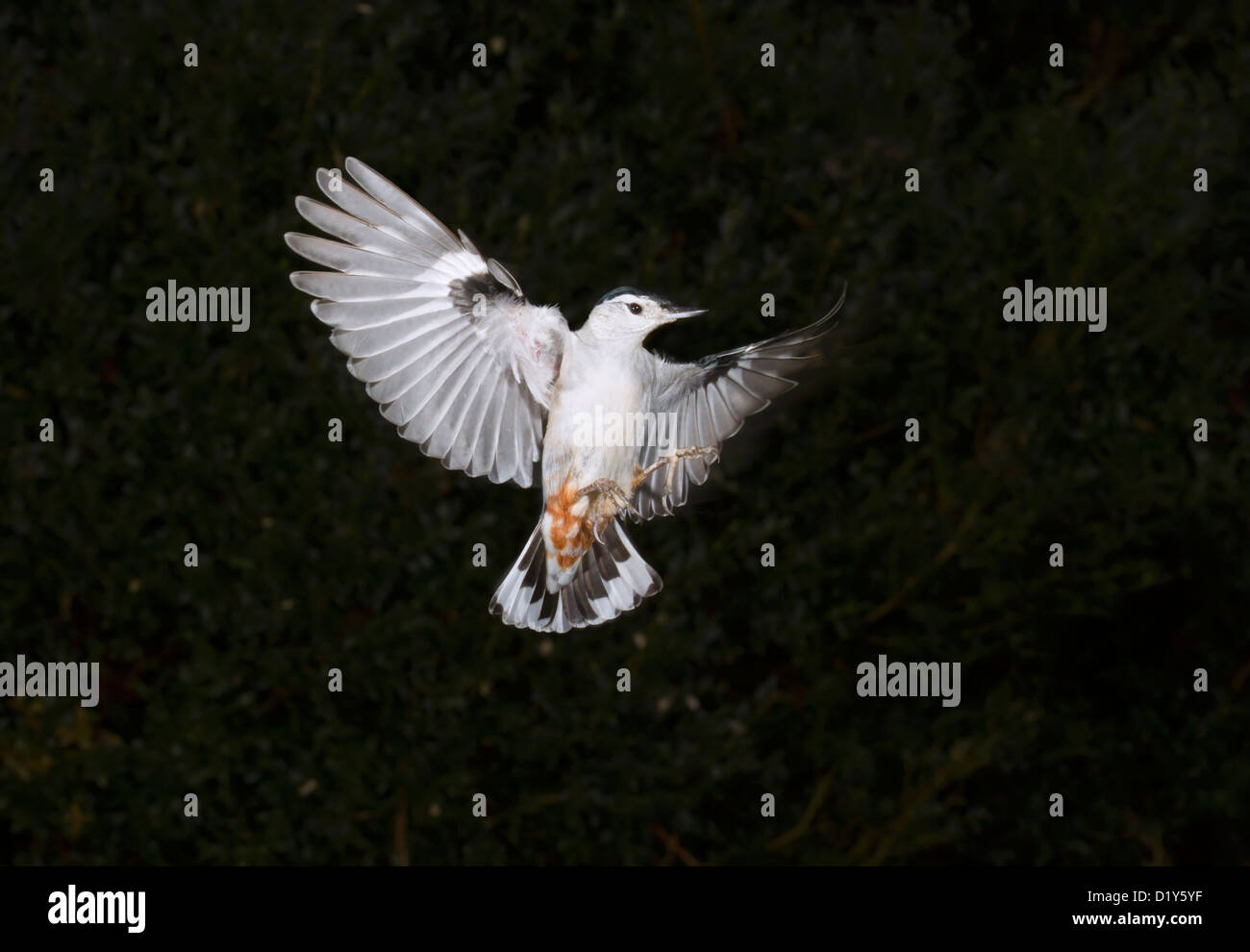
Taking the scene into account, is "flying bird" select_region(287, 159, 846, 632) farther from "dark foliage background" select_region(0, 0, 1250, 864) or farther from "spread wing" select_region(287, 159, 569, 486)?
"dark foliage background" select_region(0, 0, 1250, 864)

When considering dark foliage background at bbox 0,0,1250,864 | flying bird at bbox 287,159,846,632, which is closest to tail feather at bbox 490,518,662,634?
flying bird at bbox 287,159,846,632

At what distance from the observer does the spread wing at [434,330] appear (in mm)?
1369

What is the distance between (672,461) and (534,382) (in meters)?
0.21

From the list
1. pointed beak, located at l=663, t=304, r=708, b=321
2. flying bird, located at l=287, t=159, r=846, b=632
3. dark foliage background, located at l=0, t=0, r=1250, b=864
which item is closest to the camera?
pointed beak, located at l=663, t=304, r=708, b=321

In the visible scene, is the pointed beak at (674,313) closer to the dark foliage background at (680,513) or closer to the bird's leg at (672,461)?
the bird's leg at (672,461)

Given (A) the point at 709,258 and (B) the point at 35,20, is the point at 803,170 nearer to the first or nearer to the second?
(A) the point at 709,258

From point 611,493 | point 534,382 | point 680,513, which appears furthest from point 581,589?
point 680,513

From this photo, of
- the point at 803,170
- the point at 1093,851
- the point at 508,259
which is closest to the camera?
the point at 508,259

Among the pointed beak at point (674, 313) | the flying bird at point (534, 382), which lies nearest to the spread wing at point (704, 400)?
the flying bird at point (534, 382)

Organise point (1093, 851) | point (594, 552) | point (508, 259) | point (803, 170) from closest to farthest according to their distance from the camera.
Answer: point (594, 552) → point (508, 259) → point (803, 170) → point (1093, 851)

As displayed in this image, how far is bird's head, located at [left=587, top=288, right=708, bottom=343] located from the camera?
130 cm

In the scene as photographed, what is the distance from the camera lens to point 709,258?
8.42ft

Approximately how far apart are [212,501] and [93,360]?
1.22ft

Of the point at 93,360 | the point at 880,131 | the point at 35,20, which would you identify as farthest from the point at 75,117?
the point at 880,131
